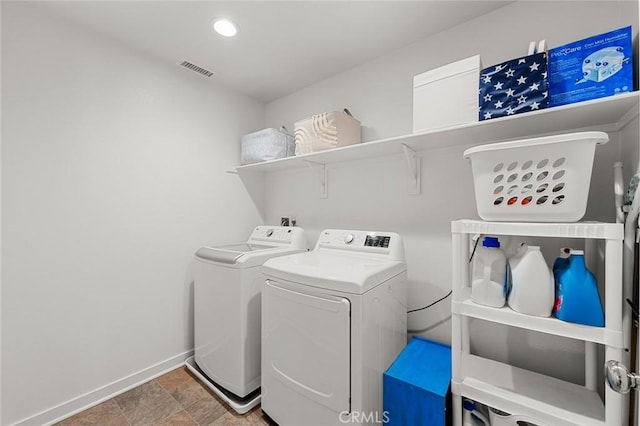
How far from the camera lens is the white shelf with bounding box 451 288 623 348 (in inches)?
33.9

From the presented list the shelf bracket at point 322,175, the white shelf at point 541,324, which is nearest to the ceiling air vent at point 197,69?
the shelf bracket at point 322,175

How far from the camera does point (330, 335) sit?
122 cm

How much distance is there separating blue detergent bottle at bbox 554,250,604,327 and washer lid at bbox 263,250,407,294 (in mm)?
682

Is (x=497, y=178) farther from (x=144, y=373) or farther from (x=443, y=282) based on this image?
(x=144, y=373)

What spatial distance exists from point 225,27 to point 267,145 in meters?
0.84

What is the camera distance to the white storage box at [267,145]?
222 centimetres

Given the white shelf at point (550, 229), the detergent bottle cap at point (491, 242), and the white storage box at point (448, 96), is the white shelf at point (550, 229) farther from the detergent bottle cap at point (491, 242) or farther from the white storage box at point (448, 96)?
the white storage box at point (448, 96)

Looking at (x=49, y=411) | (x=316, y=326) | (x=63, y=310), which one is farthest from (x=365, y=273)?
(x=49, y=411)

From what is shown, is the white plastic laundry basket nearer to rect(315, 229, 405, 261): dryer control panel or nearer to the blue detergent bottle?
the blue detergent bottle

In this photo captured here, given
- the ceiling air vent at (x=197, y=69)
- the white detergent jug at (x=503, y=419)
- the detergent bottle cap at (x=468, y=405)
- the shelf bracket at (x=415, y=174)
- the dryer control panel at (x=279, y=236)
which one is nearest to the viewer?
the white detergent jug at (x=503, y=419)

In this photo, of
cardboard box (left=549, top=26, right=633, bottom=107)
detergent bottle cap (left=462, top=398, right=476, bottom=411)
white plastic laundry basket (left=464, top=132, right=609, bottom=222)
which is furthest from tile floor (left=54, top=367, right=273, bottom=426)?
cardboard box (left=549, top=26, right=633, bottom=107)

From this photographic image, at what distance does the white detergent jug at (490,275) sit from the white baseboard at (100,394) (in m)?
2.16

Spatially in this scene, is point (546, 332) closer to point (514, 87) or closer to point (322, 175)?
point (514, 87)

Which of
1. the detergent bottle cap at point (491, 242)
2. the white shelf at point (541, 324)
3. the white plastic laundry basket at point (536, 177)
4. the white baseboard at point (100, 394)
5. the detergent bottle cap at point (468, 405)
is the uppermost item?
the white plastic laundry basket at point (536, 177)
